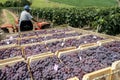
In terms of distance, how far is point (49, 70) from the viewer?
329cm

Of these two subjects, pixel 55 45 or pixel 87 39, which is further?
pixel 87 39

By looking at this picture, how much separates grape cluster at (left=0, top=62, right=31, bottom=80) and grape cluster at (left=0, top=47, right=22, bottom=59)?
25.8 inches

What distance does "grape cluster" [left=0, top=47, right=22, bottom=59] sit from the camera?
414 centimetres

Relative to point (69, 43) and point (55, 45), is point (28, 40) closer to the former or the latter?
point (55, 45)

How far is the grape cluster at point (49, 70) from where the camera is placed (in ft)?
10.3

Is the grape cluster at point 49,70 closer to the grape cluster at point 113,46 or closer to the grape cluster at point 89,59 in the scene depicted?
the grape cluster at point 89,59

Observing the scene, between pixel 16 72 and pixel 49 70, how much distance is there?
481mm

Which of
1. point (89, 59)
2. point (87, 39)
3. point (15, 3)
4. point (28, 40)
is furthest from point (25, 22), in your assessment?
point (15, 3)

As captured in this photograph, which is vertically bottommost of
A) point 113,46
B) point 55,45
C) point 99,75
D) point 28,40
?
point 28,40

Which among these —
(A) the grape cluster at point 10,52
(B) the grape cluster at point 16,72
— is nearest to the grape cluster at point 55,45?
(A) the grape cluster at point 10,52

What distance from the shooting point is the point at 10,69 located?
337 cm

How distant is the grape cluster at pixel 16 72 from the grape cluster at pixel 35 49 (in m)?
0.70

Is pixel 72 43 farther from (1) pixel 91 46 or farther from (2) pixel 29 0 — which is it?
(2) pixel 29 0

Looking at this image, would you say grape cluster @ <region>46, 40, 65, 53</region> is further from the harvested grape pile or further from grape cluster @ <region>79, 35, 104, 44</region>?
grape cluster @ <region>79, 35, 104, 44</region>
